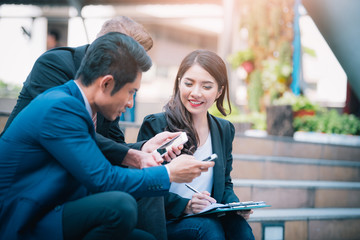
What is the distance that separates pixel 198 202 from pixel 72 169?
93 centimetres

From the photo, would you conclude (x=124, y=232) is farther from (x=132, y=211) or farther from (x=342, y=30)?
(x=342, y=30)

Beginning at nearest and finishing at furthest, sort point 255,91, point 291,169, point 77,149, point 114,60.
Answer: point 77,149 < point 114,60 < point 291,169 < point 255,91

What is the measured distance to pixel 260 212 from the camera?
3.29 metres

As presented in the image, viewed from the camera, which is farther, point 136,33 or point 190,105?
point 190,105

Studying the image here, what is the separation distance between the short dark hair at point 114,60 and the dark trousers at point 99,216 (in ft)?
1.52

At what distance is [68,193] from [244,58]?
6.71 m

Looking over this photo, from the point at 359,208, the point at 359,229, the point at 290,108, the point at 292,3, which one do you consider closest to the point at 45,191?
the point at 359,229

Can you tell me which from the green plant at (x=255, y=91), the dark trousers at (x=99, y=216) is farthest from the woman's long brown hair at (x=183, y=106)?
the green plant at (x=255, y=91)

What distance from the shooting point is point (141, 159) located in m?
1.87

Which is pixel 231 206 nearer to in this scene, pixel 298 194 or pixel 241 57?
pixel 298 194

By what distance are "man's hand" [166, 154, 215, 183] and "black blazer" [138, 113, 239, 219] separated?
549mm

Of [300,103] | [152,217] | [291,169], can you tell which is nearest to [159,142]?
[152,217]

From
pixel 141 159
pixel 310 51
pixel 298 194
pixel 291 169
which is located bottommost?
pixel 298 194

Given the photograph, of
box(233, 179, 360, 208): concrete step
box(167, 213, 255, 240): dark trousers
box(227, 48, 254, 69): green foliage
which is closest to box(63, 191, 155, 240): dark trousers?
box(167, 213, 255, 240): dark trousers
